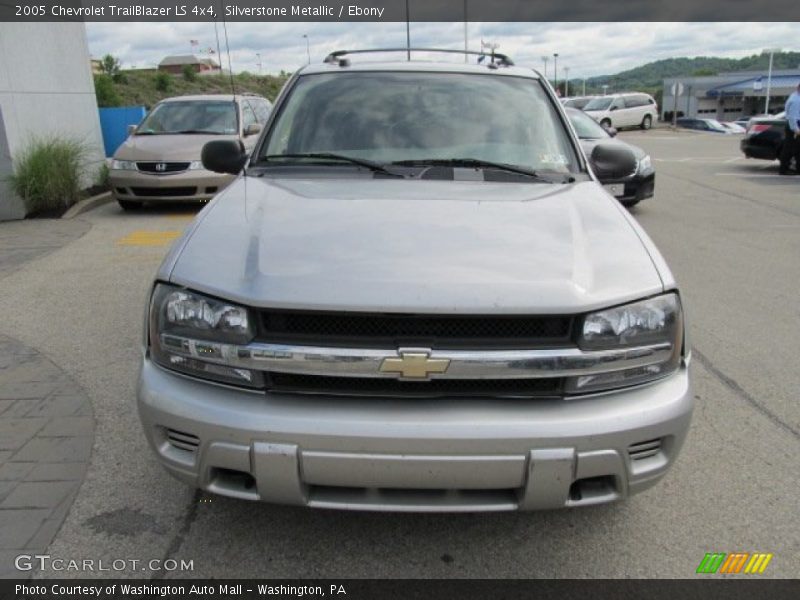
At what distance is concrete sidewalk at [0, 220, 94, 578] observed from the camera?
2.69 meters

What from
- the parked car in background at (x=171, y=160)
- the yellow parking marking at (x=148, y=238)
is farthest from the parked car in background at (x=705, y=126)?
the yellow parking marking at (x=148, y=238)

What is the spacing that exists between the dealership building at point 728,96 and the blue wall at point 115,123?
69752 millimetres

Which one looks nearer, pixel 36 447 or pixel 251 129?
pixel 36 447

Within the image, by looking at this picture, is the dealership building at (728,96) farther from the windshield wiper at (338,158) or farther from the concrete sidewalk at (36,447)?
the concrete sidewalk at (36,447)

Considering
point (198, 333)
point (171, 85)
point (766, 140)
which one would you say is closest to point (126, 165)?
point (198, 333)

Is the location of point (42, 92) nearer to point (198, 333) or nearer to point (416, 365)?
point (198, 333)

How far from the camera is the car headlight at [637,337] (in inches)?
87.2

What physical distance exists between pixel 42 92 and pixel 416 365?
9.74 metres

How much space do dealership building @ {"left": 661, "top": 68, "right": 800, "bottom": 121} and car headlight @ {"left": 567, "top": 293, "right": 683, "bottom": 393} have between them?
79175mm

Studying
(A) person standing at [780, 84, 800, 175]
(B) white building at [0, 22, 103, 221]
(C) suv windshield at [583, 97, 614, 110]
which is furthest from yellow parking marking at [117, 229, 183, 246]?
(C) suv windshield at [583, 97, 614, 110]

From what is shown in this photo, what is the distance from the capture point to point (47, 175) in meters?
9.16

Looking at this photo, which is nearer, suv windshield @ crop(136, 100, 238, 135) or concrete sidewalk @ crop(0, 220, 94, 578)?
concrete sidewalk @ crop(0, 220, 94, 578)

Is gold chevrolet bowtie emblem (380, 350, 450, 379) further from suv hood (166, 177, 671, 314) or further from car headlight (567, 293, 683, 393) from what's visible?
car headlight (567, 293, 683, 393)

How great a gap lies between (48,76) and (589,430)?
1036 cm
